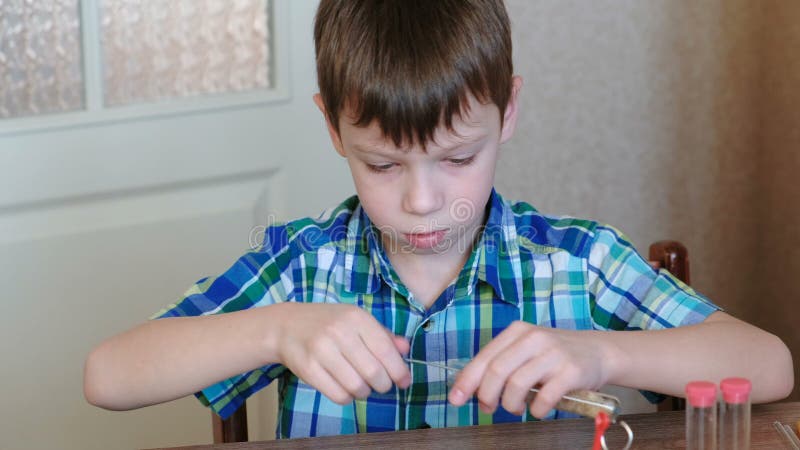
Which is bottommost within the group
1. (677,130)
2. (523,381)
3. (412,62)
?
(523,381)

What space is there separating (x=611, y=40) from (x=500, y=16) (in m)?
1.14

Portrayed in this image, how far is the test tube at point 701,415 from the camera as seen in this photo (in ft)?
2.77

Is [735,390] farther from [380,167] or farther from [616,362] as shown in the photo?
[380,167]

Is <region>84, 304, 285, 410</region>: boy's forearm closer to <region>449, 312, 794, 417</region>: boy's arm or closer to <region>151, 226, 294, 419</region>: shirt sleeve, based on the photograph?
<region>151, 226, 294, 419</region>: shirt sleeve

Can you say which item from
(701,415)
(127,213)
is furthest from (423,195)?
(127,213)

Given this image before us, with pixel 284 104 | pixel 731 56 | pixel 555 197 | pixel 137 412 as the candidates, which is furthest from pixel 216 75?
pixel 731 56

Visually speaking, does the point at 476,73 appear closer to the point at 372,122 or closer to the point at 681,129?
the point at 372,122

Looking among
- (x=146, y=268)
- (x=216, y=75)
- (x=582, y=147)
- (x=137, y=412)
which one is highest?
(x=216, y=75)

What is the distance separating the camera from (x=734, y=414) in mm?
878

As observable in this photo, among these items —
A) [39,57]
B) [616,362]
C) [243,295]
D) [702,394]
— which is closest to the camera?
[702,394]

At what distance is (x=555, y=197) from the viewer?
2.35 meters

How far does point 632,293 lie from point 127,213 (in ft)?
3.31

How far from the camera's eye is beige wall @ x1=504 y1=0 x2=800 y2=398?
Answer: 7.47 ft

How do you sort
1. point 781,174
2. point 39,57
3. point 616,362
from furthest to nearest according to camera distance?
point 781,174 → point 39,57 → point 616,362
